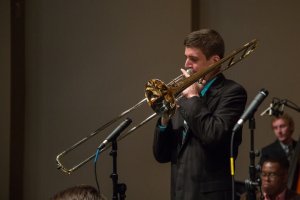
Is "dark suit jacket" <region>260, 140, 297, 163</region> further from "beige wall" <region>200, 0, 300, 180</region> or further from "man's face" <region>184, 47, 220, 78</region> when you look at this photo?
"man's face" <region>184, 47, 220, 78</region>

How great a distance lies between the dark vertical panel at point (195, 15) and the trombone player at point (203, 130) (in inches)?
92.7

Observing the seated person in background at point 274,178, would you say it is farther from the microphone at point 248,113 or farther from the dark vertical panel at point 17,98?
the dark vertical panel at point 17,98

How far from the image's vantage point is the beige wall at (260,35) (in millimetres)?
5223

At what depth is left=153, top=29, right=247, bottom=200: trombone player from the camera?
8.24 ft

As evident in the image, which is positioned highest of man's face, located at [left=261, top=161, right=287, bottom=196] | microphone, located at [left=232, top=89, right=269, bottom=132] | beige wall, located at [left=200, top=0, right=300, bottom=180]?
beige wall, located at [left=200, top=0, right=300, bottom=180]

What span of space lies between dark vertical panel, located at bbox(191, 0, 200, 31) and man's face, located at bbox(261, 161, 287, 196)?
170 cm

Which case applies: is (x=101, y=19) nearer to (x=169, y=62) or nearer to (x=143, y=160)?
(x=169, y=62)

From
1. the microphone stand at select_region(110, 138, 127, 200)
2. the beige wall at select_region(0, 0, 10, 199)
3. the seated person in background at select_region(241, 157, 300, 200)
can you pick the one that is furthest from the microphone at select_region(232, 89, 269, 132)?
the beige wall at select_region(0, 0, 10, 199)

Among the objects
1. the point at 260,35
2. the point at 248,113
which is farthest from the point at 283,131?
the point at 248,113

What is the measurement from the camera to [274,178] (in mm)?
3807

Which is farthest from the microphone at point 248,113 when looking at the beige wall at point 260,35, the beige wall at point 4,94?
the beige wall at point 4,94

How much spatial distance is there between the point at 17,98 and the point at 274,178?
2535 mm

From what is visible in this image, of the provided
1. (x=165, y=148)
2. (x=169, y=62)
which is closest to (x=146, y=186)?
(x=169, y=62)

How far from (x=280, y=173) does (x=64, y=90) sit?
2.21 meters
